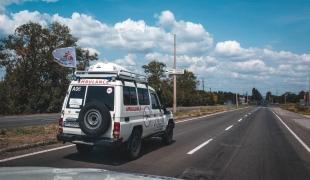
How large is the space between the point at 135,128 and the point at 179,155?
5.30 ft

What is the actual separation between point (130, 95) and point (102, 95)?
3.02 ft

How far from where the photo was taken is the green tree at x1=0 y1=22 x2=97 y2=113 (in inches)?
2104

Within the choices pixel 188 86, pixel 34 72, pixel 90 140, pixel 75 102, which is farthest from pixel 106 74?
pixel 188 86

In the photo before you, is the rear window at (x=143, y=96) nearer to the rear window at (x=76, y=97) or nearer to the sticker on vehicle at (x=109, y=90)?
the sticker on vehicle at (x=109, y=90)

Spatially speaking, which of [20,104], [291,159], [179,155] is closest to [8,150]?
[179,155]

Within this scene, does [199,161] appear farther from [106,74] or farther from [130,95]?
[106,74]

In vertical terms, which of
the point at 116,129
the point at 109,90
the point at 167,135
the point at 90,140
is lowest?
the point at 167,135

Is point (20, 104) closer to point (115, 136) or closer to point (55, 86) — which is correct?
point (55, 86)

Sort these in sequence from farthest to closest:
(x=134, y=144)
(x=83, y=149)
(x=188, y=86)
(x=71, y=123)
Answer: (x=188, y=86) → (x=83, y=149) → (x=134, y=144) → (x=71, y=123)

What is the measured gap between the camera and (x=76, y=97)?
1137 centimetres

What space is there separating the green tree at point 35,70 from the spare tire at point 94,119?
140 feet

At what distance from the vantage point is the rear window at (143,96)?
496 inches

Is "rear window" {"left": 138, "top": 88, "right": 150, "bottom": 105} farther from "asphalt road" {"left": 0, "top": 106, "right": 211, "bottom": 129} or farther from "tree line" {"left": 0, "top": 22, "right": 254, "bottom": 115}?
"tree line" {"left": 0, "top": 22, "right": 254, "bottom": 115}

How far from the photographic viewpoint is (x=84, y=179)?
4086 mm
